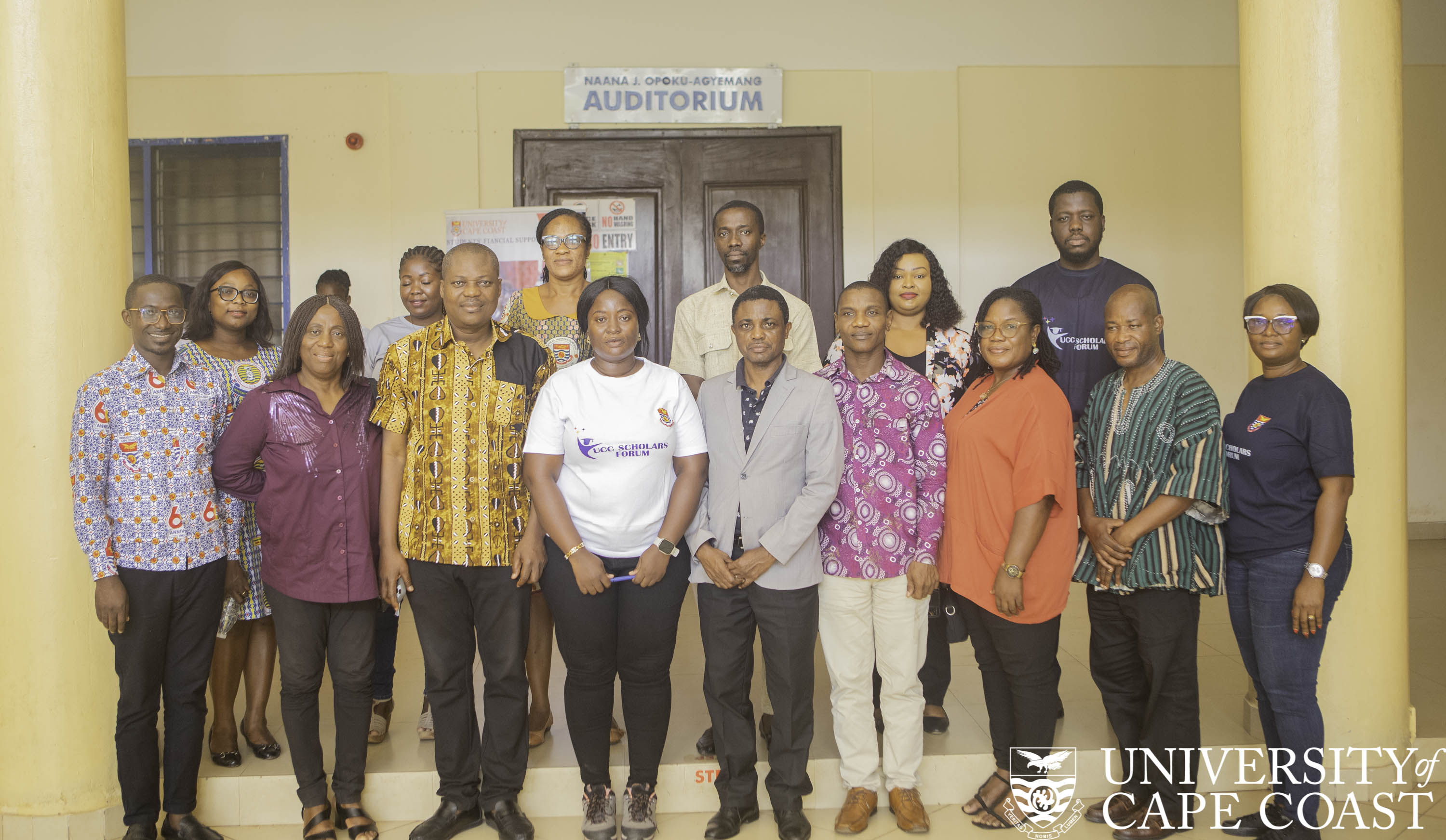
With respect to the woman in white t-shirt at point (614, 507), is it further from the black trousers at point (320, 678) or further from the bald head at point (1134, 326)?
the bald head at point (1134, 326)

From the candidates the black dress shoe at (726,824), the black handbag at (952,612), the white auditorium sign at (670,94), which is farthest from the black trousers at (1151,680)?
the white auditorium sign at (670,94)

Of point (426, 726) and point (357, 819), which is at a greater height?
point (426, 726)

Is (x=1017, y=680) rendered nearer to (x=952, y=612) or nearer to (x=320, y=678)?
(x=952, y=612)

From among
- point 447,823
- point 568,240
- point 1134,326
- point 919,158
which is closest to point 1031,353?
point 1134,326

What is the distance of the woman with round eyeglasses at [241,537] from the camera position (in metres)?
2.90

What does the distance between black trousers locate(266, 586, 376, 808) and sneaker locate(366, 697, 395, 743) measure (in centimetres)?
44

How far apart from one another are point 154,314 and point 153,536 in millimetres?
631

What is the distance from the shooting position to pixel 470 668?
2770 mm

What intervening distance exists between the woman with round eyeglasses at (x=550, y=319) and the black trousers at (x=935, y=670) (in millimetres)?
1090

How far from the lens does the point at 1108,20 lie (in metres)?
5.71

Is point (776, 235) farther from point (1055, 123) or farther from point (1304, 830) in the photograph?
point (1304, 830)

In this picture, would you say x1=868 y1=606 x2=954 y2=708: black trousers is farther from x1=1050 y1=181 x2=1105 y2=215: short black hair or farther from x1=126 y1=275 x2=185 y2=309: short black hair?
x1=126 y1=275 x2=185 y2=309: short black hair

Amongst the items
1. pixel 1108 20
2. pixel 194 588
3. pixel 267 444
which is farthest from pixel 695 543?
pixel 1108 20

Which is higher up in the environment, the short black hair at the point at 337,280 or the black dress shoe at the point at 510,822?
the short black hair at the point at 337,280
